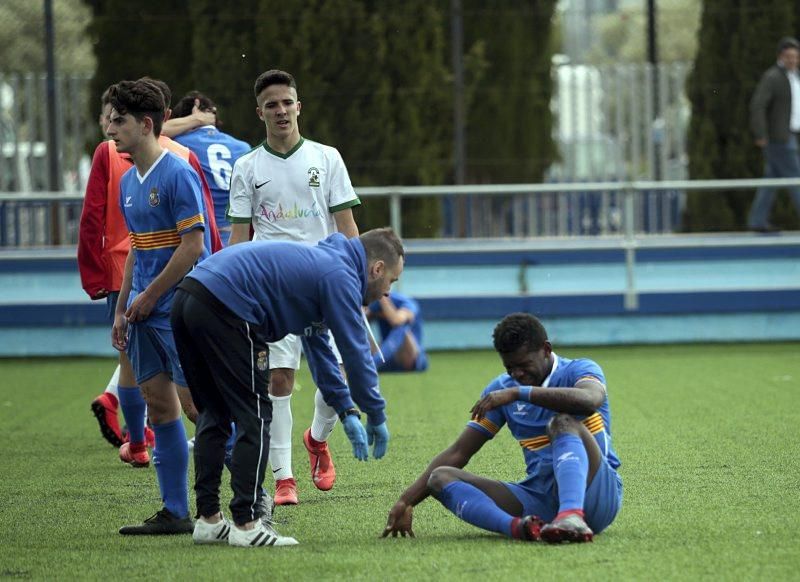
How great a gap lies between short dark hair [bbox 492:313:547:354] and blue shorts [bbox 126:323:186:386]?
140cm

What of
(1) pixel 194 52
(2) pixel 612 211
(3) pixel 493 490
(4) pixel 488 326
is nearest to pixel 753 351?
(4) pixel 488 326

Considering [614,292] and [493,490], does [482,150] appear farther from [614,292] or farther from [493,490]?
[493,490]

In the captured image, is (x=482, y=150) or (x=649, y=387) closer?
(x=649, y=387)

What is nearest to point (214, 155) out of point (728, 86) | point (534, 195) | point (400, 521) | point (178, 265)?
point (178, 265)

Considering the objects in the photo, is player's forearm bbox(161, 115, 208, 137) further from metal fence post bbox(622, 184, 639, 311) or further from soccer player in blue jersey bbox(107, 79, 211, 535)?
metal fence post bbox(622, 184, 639, 311)

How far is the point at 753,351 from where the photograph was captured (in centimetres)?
1349

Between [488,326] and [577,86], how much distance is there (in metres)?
3.52

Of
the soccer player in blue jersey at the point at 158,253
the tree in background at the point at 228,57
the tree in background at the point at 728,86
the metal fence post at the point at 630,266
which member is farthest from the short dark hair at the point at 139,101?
the tree in background at the point at 728,86

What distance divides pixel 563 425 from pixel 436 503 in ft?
4.12

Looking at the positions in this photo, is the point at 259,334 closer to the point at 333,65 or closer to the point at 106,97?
the point at 106,97

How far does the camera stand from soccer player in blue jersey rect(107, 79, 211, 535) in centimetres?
584

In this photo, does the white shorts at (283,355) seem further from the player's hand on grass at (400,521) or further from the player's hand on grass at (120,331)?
the player's hand on grass at (400,521)

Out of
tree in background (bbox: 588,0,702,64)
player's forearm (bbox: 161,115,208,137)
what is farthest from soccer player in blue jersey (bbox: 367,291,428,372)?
tree in background (bbox: 588,0,702,64)

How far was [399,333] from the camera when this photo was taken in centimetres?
1230
